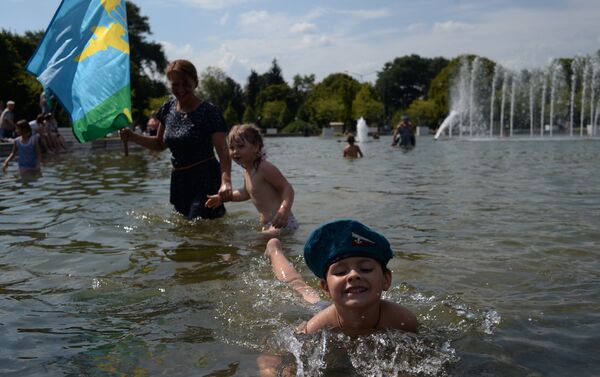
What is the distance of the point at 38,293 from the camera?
4.59 metres

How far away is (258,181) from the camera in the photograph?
6309 mm

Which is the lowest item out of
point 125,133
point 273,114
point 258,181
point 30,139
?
point 258,181

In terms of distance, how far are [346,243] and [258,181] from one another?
3155 millimetres

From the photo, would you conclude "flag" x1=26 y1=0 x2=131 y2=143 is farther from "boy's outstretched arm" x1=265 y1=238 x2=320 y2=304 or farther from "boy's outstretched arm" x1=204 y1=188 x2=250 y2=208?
"boy's outstretched arm" x1=265 y1=238 x2=320 y2=304

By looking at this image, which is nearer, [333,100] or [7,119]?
[7,119]

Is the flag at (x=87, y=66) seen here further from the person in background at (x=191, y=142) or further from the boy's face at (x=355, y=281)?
the boy's face at (x=355, y=281)

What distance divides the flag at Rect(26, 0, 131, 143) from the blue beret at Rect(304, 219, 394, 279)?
3.33m

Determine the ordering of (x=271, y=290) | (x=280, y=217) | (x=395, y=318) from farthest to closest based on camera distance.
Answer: (x=280, y=217), (x=271, y=290), (x=395, y=318)

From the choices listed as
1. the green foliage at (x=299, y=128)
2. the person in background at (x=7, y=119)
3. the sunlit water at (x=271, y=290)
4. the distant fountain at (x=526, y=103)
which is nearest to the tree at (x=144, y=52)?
the green foliage at (x=299, y=128)

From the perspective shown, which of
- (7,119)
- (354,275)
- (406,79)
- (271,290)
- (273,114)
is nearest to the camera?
(354,275)

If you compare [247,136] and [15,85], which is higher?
[15,85]

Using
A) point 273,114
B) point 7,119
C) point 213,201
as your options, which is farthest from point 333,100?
point 213,201

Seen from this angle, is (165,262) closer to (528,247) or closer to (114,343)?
(114,343)

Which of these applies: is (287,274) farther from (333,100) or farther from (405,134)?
(333,100)
